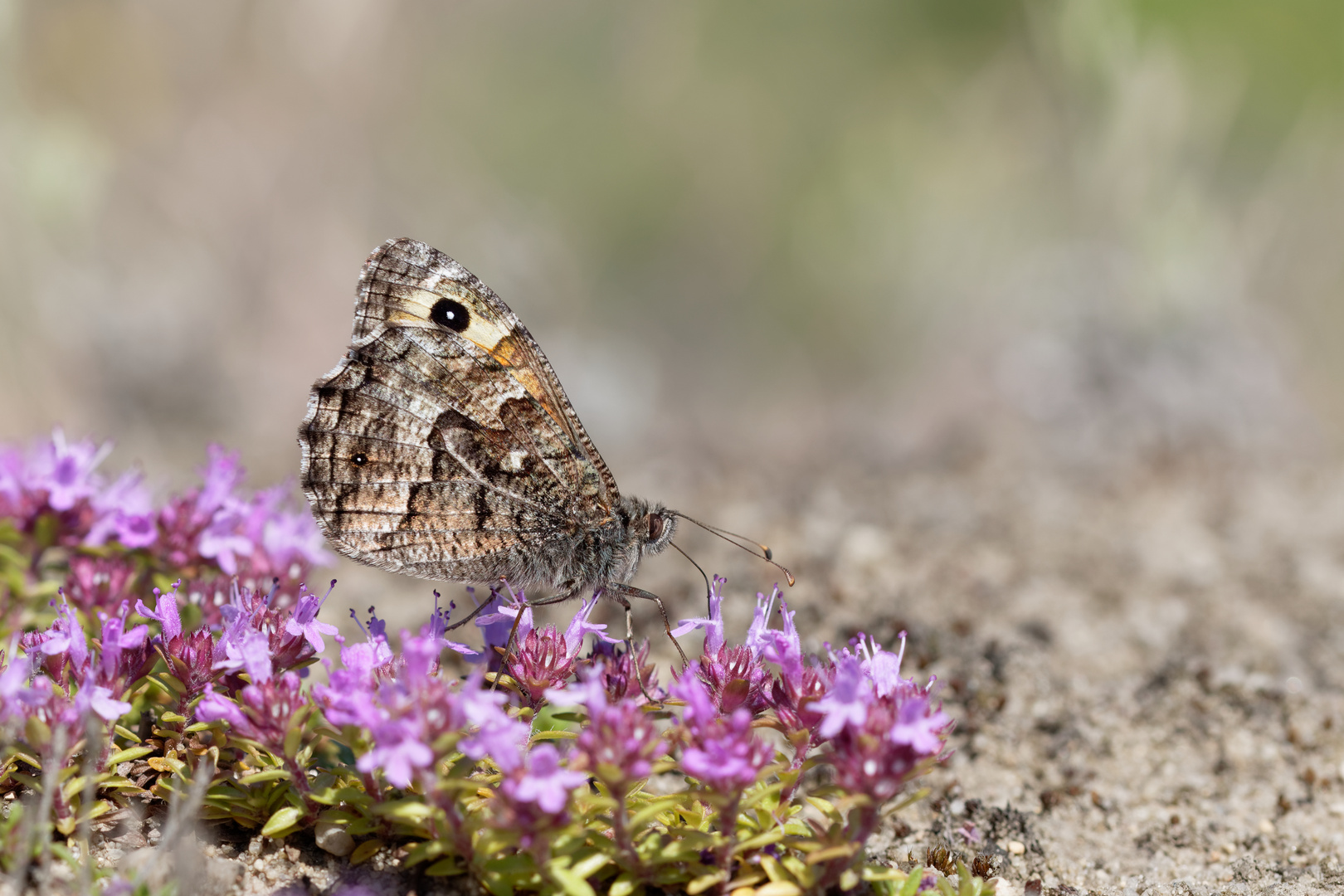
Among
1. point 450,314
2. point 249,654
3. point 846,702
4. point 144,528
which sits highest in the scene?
point 450,314

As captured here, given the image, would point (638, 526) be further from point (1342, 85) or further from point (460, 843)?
point (1342, 85)

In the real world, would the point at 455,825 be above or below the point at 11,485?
below

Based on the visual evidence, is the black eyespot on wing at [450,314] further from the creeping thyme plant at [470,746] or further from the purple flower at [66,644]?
the purple flower at [66,644]

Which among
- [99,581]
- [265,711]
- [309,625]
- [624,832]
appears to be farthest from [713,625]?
[99,581]

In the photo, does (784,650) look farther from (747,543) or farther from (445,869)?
(747,543)

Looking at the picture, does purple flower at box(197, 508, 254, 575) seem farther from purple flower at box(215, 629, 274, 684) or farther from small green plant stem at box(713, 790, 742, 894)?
small green plant stem at box(713, 790, 742, 894)

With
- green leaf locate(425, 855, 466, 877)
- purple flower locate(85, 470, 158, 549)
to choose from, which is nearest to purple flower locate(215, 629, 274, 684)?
green leaf locate(425, 855, 466, 877)
